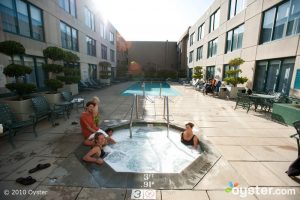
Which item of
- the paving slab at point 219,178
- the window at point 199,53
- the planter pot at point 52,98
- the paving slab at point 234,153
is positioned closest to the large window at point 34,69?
the planter pot at point 52,98

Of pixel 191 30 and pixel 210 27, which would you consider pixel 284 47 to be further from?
pixel 191 30

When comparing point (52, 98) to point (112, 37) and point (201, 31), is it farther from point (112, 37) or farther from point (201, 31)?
point (112, 37)

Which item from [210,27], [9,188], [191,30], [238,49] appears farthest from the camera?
[191,30]

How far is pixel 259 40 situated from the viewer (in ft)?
32.9

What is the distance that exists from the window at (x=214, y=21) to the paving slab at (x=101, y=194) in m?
17.9

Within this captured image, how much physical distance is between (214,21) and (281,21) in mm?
9751

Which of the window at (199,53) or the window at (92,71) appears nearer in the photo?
the window at (92,71)

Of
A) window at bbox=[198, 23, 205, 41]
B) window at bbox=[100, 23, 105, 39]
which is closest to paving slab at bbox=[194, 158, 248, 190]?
window at bbox=[198, 23, 205, 41]

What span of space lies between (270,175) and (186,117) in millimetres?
4324

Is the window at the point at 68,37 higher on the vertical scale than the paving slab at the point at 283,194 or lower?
higher

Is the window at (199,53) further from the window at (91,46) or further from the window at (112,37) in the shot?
the window at (112,37)

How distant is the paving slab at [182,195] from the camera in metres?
2.59

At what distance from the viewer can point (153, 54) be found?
1396 inches

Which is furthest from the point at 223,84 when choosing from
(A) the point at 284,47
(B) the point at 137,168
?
(B) the point at 137,168
